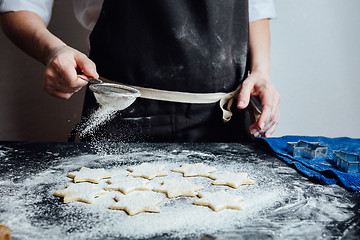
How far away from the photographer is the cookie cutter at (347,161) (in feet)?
3.45

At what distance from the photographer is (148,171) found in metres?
1.01

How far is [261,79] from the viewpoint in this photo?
4.85 feet

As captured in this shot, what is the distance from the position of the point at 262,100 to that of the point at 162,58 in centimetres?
42

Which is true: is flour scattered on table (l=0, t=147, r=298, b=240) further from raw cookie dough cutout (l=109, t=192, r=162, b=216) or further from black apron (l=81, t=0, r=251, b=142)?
black apron (l=81, t=0, r=251, b=142)

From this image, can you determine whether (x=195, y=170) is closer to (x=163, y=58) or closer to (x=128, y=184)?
(x=128, y=184)

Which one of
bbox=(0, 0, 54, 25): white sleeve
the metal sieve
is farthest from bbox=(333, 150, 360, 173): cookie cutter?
bbox=(0, 0, 54, 25): white sleeve

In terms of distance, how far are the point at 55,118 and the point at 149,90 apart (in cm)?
96

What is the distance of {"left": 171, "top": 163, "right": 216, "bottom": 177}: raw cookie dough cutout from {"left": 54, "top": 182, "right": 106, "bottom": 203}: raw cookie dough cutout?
24 cm

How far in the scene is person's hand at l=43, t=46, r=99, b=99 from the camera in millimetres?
1060

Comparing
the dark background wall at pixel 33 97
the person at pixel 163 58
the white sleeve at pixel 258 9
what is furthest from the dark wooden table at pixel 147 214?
the dark background wall at pixel 33 97

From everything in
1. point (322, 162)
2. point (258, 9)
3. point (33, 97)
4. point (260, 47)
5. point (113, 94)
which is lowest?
point (322, 162)

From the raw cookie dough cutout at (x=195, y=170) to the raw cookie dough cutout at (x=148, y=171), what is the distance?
Answer: 43 millimetres

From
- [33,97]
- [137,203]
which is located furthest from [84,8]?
[137,203]

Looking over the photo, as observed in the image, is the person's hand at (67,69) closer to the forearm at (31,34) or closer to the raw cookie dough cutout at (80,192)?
the forearm at (31,34)
